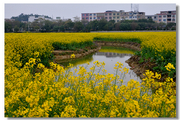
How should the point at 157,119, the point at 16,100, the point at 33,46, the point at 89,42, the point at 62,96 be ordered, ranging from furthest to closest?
the point at 89,42, the point at 33,46, the point at 62,96, the point at 16,100, the point at 157,119

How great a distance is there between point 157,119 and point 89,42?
18202 millimetres

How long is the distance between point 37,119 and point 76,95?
938mm

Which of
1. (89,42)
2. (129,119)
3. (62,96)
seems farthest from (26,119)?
(89,42)

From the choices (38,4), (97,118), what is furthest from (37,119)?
(38,4)

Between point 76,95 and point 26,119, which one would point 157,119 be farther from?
point 26,119

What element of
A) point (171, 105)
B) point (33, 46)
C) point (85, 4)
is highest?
point (85, 4)

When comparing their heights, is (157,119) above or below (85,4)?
below

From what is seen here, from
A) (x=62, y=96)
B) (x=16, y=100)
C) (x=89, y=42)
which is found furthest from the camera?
(x=89, y=42)

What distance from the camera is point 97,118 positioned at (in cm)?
354

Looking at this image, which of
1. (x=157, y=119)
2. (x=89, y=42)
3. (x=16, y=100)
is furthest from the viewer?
(x=89, y=42)

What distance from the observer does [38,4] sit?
4703 millimetres
